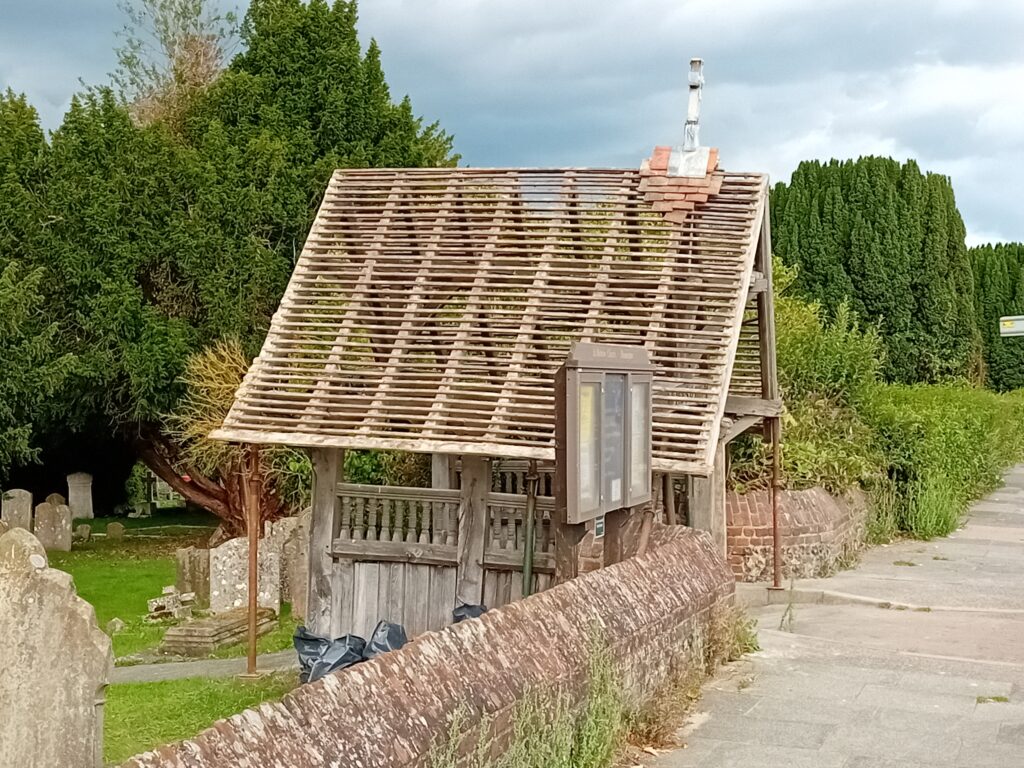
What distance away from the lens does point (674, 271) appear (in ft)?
38.7

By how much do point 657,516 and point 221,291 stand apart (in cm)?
1412

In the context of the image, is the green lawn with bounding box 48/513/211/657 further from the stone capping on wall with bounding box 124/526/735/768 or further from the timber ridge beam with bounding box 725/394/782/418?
the stone capping on wall with bounding box 124/526/735/768

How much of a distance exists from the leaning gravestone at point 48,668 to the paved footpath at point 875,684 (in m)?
3.02

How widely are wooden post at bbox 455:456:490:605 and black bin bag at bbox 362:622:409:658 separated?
222 cm

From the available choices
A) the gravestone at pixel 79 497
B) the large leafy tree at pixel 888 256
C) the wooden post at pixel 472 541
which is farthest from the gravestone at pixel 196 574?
the large leafy tree at pixel 888 256

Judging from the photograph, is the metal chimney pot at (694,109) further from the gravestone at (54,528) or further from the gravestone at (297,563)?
the gravestone at (54,528)

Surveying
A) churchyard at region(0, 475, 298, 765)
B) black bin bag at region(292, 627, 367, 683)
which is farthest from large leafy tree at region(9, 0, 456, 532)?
black bin bag at region(292, 627, 367, 683)

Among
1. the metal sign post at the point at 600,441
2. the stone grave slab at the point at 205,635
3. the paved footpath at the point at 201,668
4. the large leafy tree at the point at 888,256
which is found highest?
the large leafy tree at the point at 888,256

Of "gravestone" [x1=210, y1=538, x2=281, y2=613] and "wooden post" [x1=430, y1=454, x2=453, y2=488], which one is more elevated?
"wooden post" [x1=430, y1=454, x2=453, y2=488]

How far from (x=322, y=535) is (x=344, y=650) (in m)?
3.17

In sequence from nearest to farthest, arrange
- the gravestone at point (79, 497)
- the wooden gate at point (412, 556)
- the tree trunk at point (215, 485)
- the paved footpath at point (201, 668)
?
the wooden gate at point (412, 556)
the paved footpath at point (201, 668)
the tree trunk at point (215, 485)
the gravestone at point (79, 497)

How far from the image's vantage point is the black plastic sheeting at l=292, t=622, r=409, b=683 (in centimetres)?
909

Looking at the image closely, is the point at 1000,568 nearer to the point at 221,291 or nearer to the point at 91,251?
the point at 221,291

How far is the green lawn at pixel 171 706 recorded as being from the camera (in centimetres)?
1090
